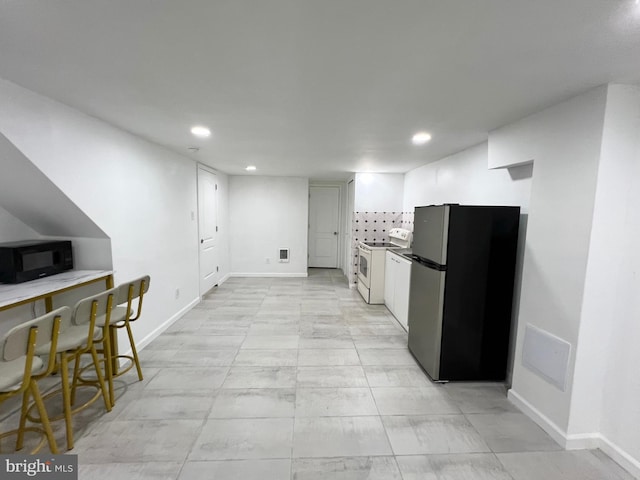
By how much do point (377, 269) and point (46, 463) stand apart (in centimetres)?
396

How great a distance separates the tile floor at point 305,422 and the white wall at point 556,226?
253 millimetres

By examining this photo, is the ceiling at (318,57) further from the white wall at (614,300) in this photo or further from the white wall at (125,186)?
the white wall at (614,300)

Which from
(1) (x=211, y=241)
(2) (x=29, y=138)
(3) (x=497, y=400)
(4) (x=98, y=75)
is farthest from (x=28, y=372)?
(1) (x=211, y=241)

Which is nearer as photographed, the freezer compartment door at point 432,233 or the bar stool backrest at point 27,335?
the bar stool backrest at point 27,335

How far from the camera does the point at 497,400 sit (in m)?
2.30

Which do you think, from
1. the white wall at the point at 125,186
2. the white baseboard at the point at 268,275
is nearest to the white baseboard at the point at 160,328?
the white wall at the point at 125,186

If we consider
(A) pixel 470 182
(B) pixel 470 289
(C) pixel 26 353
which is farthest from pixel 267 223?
(C) pixel 26 353

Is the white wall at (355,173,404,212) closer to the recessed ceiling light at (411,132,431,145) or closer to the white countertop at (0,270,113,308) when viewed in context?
the recessed ceiling light at (411,132,431,145)

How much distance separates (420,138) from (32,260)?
342 centimetres

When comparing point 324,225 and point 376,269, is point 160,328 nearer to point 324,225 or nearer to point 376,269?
point 376,269

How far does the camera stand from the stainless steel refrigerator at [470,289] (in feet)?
7.76

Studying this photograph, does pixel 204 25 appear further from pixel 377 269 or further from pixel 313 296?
pixel 313 296

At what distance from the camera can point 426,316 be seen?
105 inches

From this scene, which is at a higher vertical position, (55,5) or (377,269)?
(55,5)
